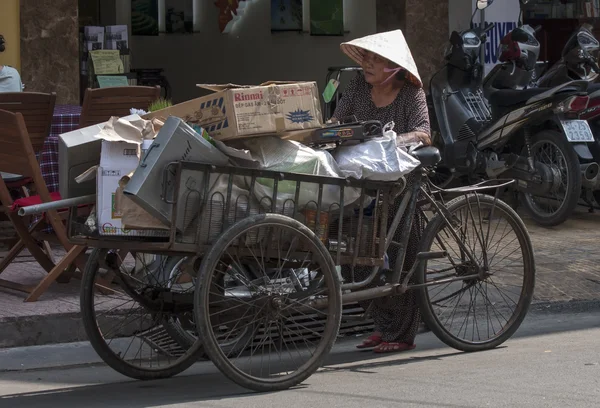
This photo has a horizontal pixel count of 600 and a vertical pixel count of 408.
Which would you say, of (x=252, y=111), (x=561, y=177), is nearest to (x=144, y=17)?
(x=561, y=177)

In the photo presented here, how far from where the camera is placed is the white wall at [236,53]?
1647 centimetres

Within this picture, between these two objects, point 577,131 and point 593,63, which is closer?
point 577,131

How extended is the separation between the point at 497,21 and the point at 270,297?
6755mm

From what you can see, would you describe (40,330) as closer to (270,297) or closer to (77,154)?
(77,154)

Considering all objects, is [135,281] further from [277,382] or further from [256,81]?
[256,81]

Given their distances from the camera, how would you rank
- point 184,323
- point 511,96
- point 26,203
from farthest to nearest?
1. point 511,96
2. point 26,203
3. point 184,323

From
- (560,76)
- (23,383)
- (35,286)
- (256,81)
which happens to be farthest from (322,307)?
(256,81)

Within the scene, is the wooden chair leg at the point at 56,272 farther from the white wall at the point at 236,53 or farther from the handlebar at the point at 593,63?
the white wall at the point at 236,53

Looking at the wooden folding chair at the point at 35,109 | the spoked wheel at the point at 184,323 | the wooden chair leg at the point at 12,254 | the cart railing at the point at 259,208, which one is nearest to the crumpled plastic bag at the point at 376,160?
the cart railing at the point at 259,208

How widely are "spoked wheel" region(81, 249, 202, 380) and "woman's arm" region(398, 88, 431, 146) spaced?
52.4 inches

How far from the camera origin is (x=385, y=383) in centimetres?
484

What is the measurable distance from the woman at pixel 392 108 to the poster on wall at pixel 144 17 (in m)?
10.8

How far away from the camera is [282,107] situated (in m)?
4.75

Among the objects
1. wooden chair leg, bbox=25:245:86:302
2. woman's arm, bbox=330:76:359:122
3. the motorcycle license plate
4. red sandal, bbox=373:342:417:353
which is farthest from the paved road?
the motorcycle license plate
